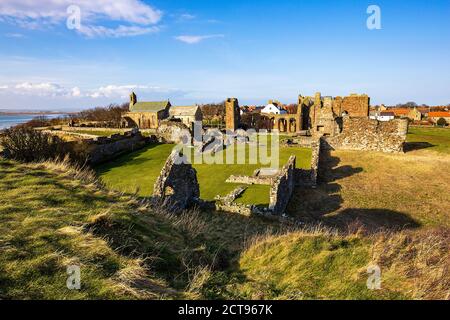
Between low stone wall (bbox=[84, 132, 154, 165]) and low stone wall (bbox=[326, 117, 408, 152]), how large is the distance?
2464 centimetres

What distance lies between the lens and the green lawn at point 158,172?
1973 cm

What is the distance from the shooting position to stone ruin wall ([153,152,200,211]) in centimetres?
1261

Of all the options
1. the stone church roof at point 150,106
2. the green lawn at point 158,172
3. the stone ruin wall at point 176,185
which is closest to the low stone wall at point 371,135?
the green lawn at point 158,172

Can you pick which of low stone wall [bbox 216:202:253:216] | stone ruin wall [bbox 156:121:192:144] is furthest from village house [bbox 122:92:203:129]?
low stone wall [bbox 216:202:253:216]

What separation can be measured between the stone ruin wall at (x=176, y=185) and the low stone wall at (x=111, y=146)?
18.7 m

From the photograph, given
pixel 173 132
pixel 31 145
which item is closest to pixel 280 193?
pixel 31 145

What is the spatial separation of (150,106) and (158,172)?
194ft

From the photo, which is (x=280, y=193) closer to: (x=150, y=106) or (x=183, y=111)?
(x=183, y=111)

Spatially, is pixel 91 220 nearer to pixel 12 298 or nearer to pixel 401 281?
pixel 12 298

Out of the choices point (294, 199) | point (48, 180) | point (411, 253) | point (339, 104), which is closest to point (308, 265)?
point (411, 253)

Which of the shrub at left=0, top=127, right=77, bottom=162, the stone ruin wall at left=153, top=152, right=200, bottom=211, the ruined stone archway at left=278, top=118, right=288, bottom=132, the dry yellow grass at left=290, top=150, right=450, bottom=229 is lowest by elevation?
the dry yellow grass at left=290, top=150, right=450, bottom=229

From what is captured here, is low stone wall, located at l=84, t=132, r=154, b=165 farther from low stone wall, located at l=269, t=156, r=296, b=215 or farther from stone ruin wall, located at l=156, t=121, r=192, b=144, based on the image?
low stone wall, located at l=269, t=156, r=296, b=215

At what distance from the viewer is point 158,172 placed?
86.8ft
